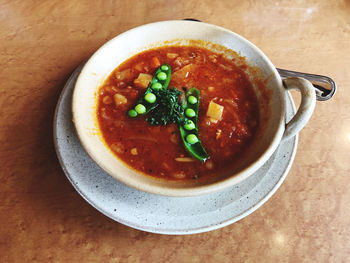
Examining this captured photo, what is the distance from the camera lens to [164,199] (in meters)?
1.95

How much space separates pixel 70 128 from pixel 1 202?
0.69 m

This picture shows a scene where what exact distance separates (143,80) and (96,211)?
109 centimetres

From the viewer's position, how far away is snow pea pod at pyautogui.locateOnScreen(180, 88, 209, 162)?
6.95 feet

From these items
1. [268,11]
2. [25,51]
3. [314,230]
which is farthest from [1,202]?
[268,11]

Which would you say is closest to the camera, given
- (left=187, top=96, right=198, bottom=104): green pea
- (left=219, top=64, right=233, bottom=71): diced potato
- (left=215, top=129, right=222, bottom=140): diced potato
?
(left=215, top=129, right=222, bottom=140): diced potato

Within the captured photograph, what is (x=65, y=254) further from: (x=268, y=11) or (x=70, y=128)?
(x=268, y=11)

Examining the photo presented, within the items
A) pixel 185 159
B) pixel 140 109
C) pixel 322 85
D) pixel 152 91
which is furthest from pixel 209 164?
pixel 322 85

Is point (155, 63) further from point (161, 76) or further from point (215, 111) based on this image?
point (215, 111)

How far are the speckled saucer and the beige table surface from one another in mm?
233

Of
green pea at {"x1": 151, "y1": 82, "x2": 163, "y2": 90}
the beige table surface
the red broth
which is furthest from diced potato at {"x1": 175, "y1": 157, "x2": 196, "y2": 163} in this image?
green pea at {"x1": 151, "y1": 82, "x2": 163, "y2": 90}

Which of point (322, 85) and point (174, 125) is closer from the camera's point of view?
A: point (174, 125)

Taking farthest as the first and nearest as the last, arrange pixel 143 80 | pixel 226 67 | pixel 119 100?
1. pixel 226 67
2. pixel 143 80
3. pixel 119 100

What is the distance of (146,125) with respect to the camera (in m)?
2.26

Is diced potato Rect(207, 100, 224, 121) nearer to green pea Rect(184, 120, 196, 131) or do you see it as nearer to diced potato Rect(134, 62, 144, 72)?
green pea Rect(184, 120, 196, 131)
